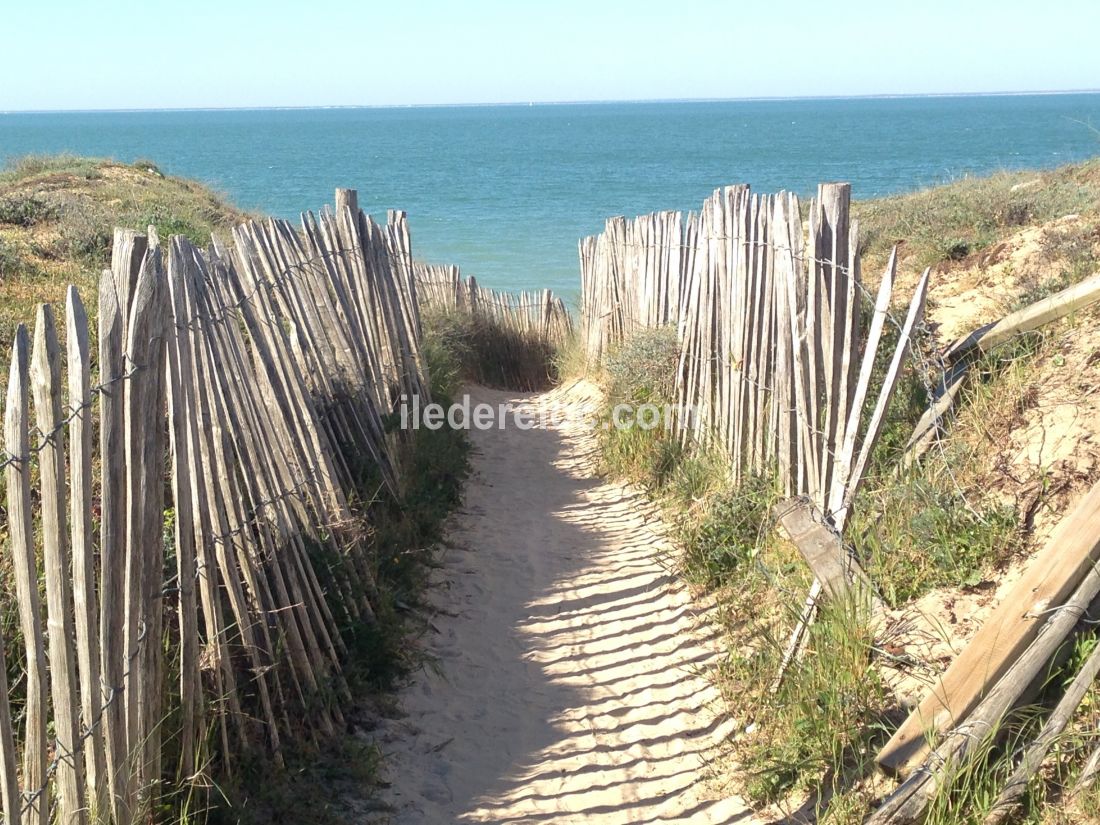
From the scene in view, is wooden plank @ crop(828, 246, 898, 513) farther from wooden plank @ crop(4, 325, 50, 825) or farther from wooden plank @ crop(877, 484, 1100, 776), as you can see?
wooden plank @ crop(4, 325, 50, 825)

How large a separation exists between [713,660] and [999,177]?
13218 mm

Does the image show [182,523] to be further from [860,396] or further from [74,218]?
[74,218]

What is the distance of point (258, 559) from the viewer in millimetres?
3682

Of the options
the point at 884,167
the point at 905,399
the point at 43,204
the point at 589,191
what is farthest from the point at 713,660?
the point at 884,167

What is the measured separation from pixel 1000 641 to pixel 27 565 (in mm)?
2719

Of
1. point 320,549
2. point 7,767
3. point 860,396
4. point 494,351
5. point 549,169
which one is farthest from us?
point 549,169

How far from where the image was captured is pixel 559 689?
14.4 ft

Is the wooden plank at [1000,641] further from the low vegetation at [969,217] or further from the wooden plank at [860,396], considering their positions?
the low vegetation at [969,217]

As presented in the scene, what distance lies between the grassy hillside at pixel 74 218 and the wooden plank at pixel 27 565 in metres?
3.95

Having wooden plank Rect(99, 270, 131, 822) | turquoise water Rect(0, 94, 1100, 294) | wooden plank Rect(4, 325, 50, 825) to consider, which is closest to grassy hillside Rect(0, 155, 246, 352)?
turquoise water Rect(0, 94, 1100, 294)

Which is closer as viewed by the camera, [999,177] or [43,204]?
[43,204]

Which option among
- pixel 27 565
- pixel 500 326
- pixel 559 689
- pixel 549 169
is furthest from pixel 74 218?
pixel 549 169

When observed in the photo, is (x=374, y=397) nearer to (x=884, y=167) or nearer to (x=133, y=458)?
(x=133, y=458)

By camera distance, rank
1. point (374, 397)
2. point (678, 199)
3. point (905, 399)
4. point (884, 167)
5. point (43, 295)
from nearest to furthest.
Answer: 1. point (905, 399)
2. point (374, 397)
3. point (43, 295)
4. point (678, 199)
5. point (884, 167)
